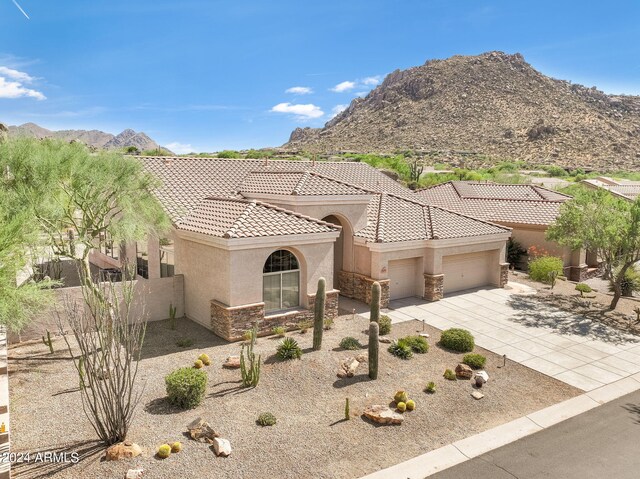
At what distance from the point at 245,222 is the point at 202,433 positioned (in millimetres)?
9271

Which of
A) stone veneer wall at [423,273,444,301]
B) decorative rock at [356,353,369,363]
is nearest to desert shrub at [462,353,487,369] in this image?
decorative rock at [356,353,369,363]

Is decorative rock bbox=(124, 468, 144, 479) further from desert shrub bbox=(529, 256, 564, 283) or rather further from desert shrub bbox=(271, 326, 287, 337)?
desert shrub bbox=(529, 256, 564, 283)

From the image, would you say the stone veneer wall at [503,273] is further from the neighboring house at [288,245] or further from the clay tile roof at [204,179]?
the clay tile roof at [204,179]

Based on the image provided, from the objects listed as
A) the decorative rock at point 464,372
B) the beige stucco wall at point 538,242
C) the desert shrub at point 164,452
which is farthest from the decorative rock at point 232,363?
the beige stucco wall at point 538,242

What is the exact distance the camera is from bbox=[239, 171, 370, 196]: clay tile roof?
2414 cm

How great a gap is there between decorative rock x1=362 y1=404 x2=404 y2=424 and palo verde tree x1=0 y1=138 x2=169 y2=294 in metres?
9.57

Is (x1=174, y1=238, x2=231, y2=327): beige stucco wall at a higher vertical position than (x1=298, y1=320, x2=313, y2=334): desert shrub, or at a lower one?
higher

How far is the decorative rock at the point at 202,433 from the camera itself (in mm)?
11781

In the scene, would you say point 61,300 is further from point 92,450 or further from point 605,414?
point 605,414

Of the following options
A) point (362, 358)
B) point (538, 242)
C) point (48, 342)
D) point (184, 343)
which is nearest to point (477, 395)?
point (362, 358)

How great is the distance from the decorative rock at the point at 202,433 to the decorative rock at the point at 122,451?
1.27m

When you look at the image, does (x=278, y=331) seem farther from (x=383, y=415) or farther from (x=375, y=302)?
(x=383, y=415)

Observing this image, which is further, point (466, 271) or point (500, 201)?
point (500, 201)

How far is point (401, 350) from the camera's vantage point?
1755 centimetres
